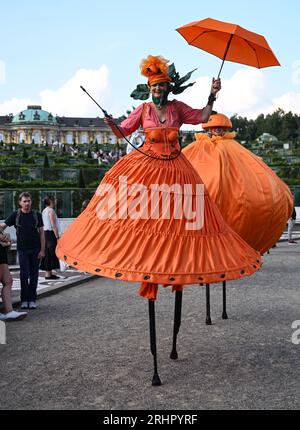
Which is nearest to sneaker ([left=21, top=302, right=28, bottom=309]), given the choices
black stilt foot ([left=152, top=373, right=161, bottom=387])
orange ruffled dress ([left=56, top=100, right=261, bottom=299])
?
orange ruffled dress ([left=56, top=100, right=261, bottom=299])

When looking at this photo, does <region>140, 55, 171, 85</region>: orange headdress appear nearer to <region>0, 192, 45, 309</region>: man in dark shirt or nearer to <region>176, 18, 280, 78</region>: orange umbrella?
<region>176, 18, 280, 78</region>: orange umbrella

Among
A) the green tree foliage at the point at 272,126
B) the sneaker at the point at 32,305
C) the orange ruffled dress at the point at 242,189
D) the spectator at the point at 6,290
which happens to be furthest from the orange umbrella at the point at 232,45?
the green tree foliage at the point at 272,126

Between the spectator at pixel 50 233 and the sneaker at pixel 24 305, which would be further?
the spectator at pixel 50 233

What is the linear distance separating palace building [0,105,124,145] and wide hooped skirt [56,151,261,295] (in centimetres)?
17130

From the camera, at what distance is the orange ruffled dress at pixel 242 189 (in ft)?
24.9

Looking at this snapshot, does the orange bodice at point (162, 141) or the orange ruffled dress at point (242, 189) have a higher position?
the orange bodice at point (162, 141)

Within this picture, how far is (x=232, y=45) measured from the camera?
6.20 metres

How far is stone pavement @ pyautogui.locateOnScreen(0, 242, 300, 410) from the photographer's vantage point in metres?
4.98

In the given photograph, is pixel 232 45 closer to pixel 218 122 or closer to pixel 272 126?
pixel 218 122
